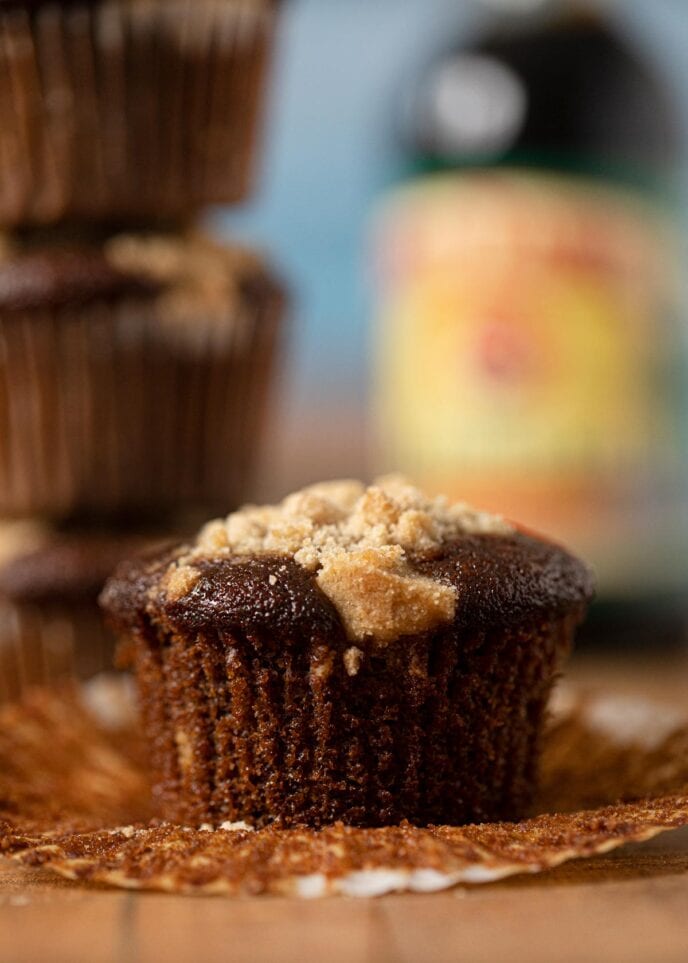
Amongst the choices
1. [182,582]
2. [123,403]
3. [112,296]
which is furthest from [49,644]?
[182,582]

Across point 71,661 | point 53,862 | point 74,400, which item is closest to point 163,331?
point 74,400

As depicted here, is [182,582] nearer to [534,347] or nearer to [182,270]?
[182,270]

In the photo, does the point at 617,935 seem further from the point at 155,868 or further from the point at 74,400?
the point at 74,400

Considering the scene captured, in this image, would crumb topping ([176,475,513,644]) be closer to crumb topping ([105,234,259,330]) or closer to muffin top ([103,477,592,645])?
muffin top ([103,477,592,645])

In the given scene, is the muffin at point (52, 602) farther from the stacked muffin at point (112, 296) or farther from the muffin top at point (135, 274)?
the muffin top at point (135, 274)

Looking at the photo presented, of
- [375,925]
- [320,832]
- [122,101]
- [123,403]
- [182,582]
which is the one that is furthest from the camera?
[123,403]

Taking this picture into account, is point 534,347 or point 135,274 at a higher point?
point 135,274

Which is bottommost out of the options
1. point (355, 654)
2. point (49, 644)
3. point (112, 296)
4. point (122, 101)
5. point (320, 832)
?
point (49, 644)
